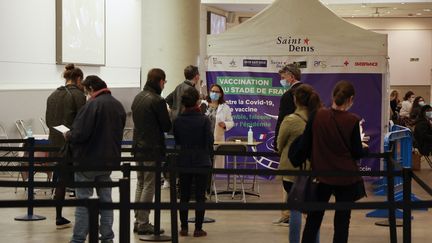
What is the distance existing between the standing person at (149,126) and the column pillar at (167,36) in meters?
6.48

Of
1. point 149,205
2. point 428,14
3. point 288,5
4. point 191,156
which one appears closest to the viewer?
point 149,205

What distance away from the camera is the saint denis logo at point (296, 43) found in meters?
14.0

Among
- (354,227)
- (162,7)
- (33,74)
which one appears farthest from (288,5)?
(33,74)

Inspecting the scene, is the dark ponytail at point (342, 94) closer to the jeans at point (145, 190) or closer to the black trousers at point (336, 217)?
the black trousers at point (336, 217)

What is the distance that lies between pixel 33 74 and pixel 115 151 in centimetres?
1017

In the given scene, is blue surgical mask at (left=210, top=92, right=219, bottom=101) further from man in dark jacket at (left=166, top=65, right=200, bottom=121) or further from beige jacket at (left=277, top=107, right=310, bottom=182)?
beige jacket at (left=277, top=107, right=310, bottom=182)

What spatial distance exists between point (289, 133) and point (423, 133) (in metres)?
9.71

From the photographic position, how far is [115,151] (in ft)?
26.8

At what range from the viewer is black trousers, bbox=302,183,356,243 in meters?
7.00

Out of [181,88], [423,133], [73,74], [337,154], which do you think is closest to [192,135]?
[73,74]

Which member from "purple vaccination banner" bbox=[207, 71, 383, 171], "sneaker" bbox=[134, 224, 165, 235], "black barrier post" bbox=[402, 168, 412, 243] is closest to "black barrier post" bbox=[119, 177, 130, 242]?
"black barrier post" bbox=[402, 168, 412, 243]

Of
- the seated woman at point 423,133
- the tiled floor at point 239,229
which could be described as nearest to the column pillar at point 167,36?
the seated woman at point 423,133

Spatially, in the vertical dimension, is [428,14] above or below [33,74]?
above

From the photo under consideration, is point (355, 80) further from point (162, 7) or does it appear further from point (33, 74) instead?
point (33, 74)
